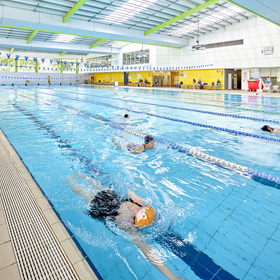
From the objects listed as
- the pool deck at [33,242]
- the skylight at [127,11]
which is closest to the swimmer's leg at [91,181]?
the pool deck at [33,242]

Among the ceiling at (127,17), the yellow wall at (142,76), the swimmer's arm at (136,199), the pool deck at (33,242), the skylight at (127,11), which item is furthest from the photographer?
the yellow wall at (142,76)

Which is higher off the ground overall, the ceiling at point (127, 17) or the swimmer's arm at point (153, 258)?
the ceiling at point (127, 17)

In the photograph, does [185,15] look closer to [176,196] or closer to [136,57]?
[136,57]

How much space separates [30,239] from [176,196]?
171cm

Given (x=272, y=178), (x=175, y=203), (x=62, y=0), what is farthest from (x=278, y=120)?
(x=62, y=0)

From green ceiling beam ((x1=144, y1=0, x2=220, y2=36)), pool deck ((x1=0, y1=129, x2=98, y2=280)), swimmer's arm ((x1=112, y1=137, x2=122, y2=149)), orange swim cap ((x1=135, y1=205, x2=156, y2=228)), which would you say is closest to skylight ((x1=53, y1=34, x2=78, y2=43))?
green ceiling beam ((x1=144, y1=0, x2=220, y2=36))

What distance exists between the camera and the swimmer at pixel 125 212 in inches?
76.6

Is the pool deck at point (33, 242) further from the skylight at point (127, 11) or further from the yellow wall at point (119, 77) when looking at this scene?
the yellow wall at point (119, 77)

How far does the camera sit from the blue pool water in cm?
186

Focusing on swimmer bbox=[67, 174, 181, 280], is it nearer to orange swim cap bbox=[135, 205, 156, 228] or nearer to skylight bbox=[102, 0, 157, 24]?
orange swim cap bbox=[135, 205, 156, 228]

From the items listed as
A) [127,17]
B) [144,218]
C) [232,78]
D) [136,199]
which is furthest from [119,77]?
[144,218]

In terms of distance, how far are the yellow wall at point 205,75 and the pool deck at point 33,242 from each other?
2124cm

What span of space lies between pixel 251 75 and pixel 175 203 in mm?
19730

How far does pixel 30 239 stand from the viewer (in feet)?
5.90
